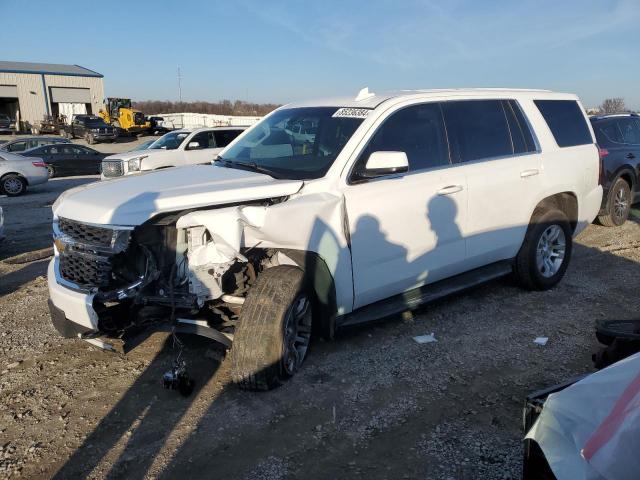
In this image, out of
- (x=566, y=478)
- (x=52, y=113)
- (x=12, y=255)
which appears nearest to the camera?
(x=566, y=478)

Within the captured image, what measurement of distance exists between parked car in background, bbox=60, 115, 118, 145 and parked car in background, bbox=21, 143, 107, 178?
59.4 feet

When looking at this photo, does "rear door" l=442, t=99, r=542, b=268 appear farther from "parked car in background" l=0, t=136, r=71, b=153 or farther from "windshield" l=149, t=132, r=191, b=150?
"parked car in background" l=0, t=136, r=71, b=153

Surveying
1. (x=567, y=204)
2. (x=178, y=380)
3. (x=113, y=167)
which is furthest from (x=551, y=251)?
(x=113, y=167)

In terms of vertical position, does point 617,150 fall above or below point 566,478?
above

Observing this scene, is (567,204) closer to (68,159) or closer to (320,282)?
(320,282)

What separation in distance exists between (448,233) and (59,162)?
63.9 ft

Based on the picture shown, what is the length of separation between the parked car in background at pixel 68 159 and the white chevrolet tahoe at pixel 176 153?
757 centimetres

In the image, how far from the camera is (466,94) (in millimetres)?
4840

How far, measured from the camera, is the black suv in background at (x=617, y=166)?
8.60 m

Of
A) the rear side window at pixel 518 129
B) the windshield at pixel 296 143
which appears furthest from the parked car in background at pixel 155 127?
the rear side window at pixel 518 129

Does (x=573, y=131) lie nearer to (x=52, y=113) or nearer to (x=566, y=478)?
(x=566, y=478)

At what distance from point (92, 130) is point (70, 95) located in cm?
1940

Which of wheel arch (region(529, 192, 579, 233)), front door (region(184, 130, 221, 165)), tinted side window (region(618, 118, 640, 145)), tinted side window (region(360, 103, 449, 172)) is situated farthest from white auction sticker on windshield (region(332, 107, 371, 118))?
front door (region(184, 130, 221, 165))

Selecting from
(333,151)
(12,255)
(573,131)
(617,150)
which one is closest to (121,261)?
(333,151)
